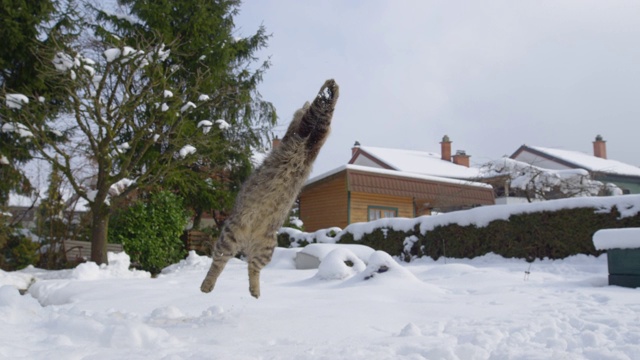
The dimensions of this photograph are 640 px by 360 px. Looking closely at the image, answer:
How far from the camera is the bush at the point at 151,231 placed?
15344 mm

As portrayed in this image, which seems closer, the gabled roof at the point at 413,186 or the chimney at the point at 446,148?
the gabled roof at the point at 413,186

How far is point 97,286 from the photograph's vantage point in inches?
304

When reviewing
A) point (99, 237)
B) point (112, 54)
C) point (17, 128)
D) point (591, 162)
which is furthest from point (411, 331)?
point (591, 162)

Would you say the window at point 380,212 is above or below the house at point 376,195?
below

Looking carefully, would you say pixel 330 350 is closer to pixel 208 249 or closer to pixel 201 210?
pixel 208 249

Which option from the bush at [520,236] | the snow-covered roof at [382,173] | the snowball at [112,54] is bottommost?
the bush at [520,236]

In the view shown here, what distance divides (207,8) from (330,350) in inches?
668

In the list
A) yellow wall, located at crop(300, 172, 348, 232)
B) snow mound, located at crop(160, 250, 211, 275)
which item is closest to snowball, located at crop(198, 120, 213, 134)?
snow mound, located at crop(160, 250, 211, 275)

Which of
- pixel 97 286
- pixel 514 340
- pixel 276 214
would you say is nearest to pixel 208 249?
pixel 97 286

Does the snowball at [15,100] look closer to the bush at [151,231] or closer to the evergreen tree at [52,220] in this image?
the evergreen tree at [52,220]

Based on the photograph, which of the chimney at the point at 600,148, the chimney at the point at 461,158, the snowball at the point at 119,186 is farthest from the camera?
the chimney at the point at 600,148

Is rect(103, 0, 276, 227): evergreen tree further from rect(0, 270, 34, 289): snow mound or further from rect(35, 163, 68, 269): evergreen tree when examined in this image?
rect(0, 270, 34, 289): snow mound

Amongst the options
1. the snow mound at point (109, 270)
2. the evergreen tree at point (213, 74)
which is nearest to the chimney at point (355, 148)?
the evergreen tree at point (213, 74)

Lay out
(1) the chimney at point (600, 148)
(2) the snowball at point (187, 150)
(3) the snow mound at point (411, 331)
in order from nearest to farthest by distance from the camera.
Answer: (3) the snow mound at point (411, 331) → (2) the snowball at point (187, 150) → (1) the chimney at point (600, 148)
